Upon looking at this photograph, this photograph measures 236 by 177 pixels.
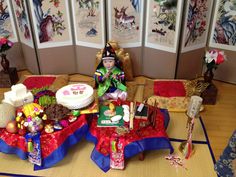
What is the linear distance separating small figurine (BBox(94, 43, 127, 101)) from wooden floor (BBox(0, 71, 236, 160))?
4.39 feet

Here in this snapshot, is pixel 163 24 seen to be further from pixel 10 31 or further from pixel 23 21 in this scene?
pixel 10 31

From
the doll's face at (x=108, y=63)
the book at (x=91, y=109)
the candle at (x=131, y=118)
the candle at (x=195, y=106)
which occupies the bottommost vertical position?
the candle at (x=131, y=118)

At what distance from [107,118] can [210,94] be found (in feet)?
6.24

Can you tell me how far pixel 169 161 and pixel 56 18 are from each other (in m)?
3.05

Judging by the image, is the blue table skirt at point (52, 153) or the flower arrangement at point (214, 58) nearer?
the blue table skirt at point (52, 153)

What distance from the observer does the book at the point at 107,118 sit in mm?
2910

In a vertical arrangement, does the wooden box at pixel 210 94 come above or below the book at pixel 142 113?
below

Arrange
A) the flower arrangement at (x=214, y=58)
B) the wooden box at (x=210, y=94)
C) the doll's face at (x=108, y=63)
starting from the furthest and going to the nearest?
the wooden box at (x=210, y=94)
the flower arrangement at (x=214, y=58)
the doll's face at (x=108, y=63)

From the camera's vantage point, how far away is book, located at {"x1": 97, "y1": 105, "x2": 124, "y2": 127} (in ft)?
9.55

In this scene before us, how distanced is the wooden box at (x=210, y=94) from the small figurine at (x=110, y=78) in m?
1.31

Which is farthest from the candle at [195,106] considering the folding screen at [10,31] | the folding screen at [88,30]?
the folding screen at [10,31]

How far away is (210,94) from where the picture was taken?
3961mm

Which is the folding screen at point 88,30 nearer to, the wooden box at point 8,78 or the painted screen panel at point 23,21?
the painted screen panel at point 23,21

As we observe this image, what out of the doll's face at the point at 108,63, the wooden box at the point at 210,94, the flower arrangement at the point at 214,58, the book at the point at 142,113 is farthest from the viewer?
the wooden box at the point at 210,94
